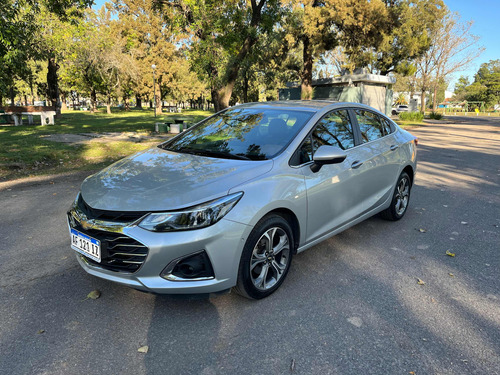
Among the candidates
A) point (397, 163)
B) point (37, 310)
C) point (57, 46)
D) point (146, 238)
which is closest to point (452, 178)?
point (397, 163)

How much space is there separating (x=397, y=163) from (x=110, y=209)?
3.72 m

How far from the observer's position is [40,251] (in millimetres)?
4043

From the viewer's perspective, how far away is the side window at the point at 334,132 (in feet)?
12.2

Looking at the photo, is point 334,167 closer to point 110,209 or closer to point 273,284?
point 273,284

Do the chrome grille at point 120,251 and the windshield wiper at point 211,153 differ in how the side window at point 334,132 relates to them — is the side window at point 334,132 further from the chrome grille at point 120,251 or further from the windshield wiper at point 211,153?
the chrome grille at point 120,251

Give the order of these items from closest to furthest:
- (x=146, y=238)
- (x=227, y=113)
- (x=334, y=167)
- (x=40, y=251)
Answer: (x=146, y=238)
(x=334, y=167)
(x=40, y=251)
(x=227, y=113)

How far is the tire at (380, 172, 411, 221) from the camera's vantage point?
4984 millimetres

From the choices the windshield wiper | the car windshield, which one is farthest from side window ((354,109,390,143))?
the windshield wiper

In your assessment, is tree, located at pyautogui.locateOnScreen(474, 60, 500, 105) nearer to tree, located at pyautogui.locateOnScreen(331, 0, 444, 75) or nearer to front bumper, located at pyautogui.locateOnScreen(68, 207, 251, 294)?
tree, located at pyautogui.locateOnScreen(331, 0, 444, 75)

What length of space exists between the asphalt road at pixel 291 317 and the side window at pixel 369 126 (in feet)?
4.18

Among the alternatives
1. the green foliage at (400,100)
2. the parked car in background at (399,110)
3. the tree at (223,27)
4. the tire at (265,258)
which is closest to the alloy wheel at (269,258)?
the tire at (265,258)

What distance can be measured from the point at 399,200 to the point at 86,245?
413 centimetres

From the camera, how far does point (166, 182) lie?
2.88 metres

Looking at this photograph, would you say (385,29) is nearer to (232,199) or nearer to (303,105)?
(303,105)
